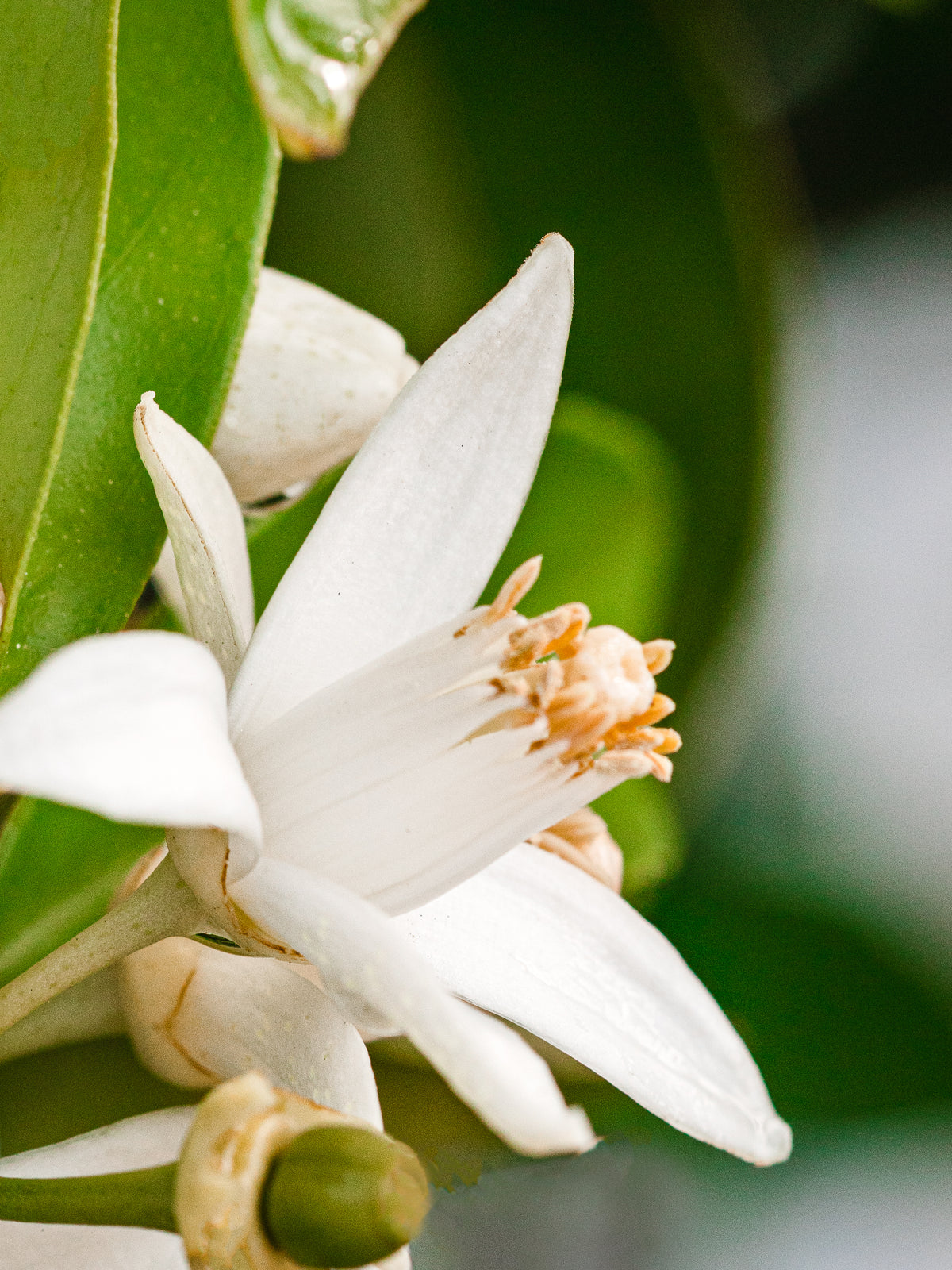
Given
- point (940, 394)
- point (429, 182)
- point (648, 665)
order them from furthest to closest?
1. point (940, 394)
2. point (429, 182)
3. point (648, 665)

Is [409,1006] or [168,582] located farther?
[168,582]

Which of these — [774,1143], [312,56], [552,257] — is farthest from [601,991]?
[312,56]

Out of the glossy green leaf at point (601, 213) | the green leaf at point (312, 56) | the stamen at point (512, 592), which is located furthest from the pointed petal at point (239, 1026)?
the glossy green leaf at point (601, 213)

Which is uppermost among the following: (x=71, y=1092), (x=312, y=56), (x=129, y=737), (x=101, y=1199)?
(x=312, y=56)

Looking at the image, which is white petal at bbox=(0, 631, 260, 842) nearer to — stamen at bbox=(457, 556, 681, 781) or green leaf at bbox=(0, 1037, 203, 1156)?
stamen at bbox=(457, 556, 681, 781)

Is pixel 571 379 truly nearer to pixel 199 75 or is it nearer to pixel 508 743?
pixel 199 75

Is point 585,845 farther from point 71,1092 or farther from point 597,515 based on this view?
point 597,515

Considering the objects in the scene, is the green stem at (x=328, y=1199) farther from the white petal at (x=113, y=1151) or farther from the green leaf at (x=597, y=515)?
the green leaf at (x=597, y=515)

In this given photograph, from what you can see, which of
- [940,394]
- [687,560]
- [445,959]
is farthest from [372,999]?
[940,394]
